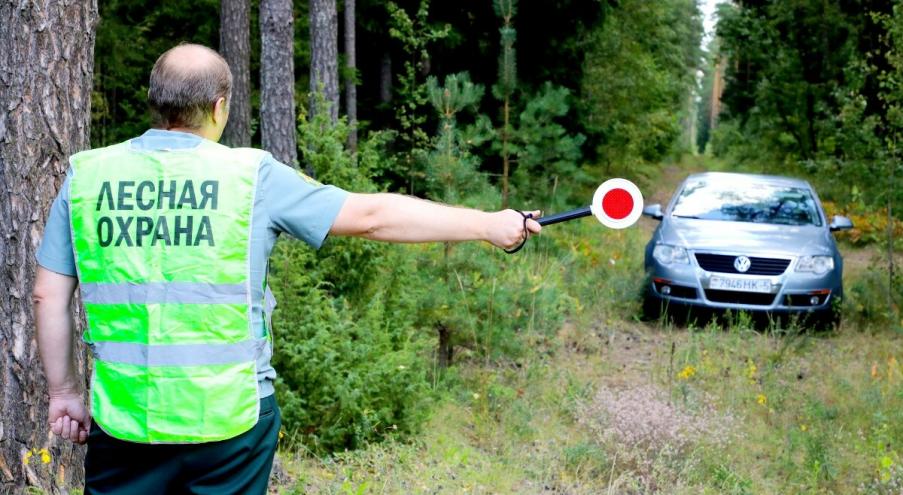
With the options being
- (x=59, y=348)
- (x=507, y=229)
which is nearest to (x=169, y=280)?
(x=59, y=348)

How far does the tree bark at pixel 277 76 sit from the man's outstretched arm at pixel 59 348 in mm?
6388

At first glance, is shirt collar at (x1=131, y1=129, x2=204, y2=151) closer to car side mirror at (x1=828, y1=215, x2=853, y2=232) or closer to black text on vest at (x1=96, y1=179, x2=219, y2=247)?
black text on vest at (x1=96, y1=179, x2=219, y2=247)

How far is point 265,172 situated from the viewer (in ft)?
8.61

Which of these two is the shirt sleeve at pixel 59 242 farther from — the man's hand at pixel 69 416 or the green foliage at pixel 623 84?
the green foliage at pixel 623 84

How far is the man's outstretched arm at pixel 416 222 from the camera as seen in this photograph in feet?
8.79

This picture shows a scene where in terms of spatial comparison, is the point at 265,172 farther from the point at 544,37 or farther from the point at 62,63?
the point at 544,37

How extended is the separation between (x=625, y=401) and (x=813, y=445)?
1.20m

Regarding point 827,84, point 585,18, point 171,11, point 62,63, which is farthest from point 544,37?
point 62,63

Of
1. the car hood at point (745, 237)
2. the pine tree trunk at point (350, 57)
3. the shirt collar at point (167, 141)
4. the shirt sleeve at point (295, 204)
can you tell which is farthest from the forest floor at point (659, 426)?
the pine tree trunk at point (350, 57)

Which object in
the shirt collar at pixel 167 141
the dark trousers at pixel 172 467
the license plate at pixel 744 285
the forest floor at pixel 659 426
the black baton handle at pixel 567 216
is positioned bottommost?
the forest floor at pixel 659 426

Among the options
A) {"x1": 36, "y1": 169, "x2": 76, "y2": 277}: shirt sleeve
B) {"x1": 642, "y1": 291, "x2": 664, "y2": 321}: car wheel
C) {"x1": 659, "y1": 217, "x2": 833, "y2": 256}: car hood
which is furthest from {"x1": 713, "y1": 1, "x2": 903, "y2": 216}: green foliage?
{"x1": 36, "y1": 169, "x2": 76, "y2": 277}: shirt sleeve

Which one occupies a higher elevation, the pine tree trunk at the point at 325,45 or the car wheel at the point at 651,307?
the pine tree trunk at the point at 325,45

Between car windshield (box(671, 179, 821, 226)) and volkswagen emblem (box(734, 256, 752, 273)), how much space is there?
3.37ft

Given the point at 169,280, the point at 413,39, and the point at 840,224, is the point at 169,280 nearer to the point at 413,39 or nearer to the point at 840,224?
the point at 840,224
